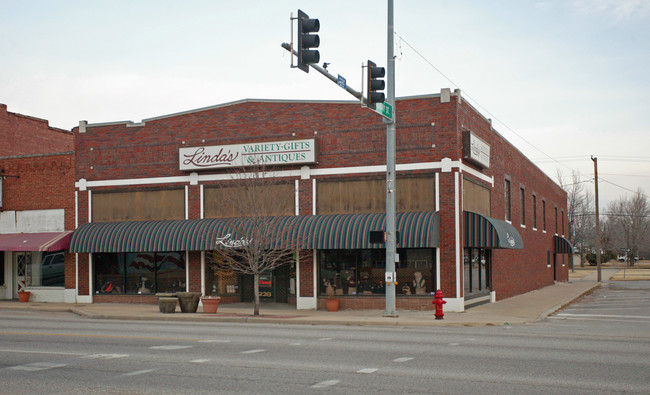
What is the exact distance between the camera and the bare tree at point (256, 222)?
944 inches

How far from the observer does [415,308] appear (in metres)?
25.1

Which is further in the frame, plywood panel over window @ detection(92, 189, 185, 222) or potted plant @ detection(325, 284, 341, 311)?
plywood panel over window @ detection(92, 189, 185, 222)

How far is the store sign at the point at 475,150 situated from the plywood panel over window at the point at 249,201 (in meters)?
6.65

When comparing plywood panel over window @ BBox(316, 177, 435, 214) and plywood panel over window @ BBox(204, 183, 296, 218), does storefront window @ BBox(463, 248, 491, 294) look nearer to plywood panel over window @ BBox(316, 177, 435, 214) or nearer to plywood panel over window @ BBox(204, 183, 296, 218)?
plywood panel over window @ BBox(316, 177, 435, 214)

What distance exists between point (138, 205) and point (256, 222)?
7.61m

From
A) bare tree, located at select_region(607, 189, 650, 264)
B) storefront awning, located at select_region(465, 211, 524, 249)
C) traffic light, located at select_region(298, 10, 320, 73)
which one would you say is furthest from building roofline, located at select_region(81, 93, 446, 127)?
bare tree, located at select_region(607, 189, 650, 264)

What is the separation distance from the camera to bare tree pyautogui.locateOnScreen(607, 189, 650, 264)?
96562 millimetres

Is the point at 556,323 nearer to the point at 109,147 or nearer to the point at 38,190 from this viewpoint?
the point at 109,147

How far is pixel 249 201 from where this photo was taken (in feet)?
81.3

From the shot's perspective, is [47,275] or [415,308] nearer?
[415,308]

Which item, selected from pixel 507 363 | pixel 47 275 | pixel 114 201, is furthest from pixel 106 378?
pixel 47 275

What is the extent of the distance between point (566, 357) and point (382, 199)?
1379 centimetres

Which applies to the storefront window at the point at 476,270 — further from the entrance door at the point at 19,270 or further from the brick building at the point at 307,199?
the entrance door at the point at 19,270

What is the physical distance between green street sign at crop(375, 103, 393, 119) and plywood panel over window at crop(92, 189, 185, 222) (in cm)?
1081
